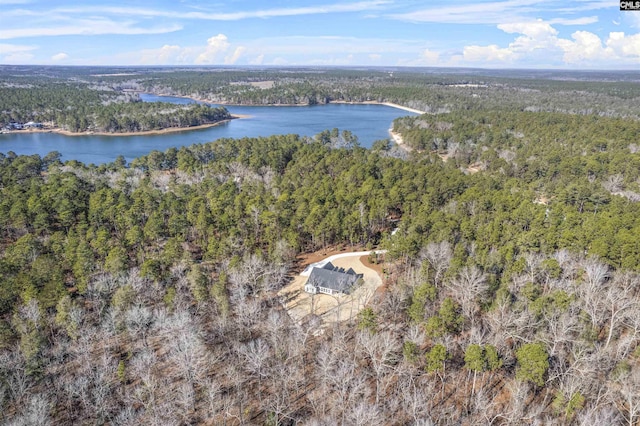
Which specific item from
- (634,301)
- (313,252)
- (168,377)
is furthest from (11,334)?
(634,301)

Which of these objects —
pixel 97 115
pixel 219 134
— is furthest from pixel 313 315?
pixel 97 115

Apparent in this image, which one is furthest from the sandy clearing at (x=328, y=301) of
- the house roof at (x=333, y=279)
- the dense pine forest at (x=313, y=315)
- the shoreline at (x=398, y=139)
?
the shoreline at (x=398, y=139)

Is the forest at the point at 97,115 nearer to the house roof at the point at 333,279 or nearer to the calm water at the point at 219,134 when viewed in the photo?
the calm water at the point at 219,134

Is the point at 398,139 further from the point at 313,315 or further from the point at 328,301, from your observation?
the point at 313,315

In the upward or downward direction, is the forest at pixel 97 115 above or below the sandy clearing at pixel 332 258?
above

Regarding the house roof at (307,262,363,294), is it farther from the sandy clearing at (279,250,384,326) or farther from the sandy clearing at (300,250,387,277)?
the sandy clearing at (300,250,387,277)

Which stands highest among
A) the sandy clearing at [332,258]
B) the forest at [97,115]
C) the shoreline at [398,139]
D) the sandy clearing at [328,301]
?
the forest at [97,115]

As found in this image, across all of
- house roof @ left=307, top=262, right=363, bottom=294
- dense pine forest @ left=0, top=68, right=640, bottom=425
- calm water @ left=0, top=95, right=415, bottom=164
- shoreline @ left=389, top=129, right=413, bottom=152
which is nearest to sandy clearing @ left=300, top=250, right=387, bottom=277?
dense pine forest @ left=0, top=68, right=640, bottom=425
